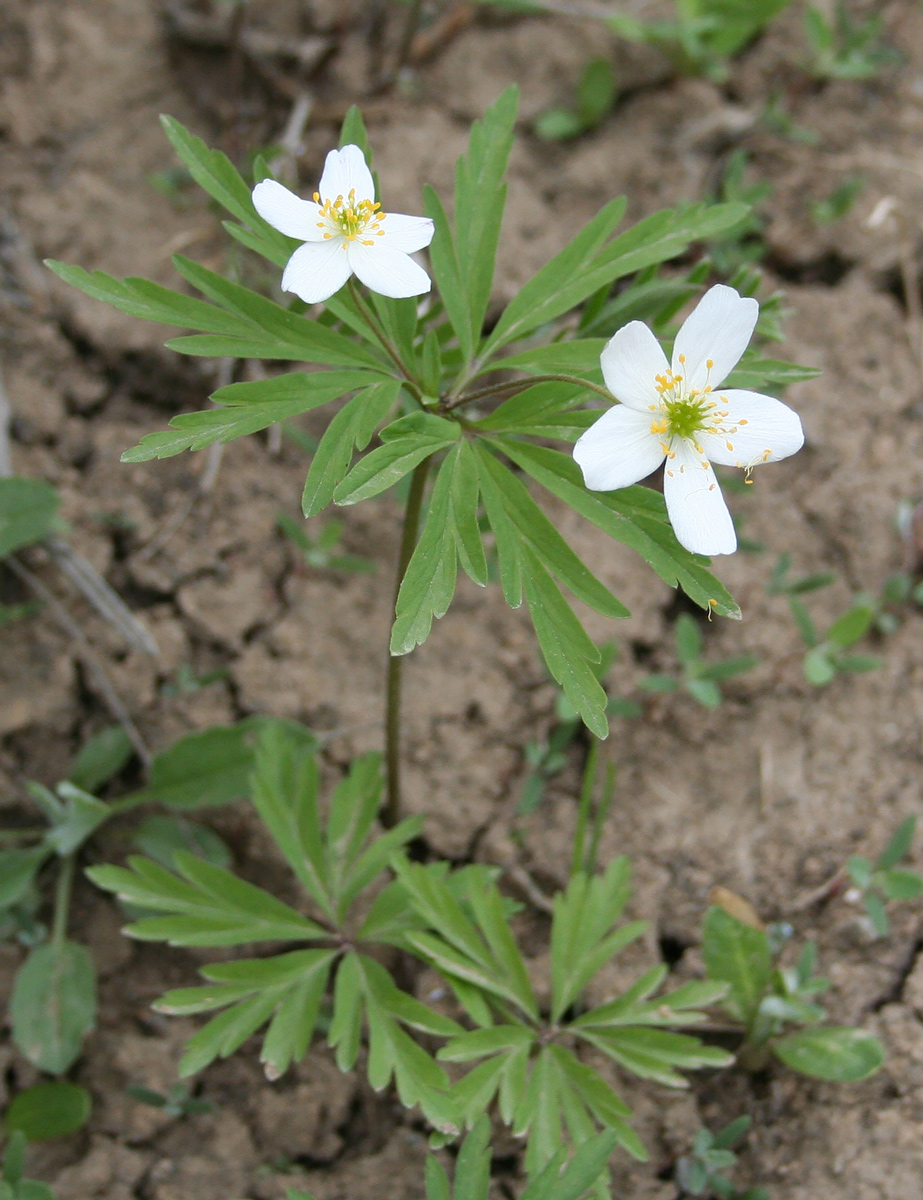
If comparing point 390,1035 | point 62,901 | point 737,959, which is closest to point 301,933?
point 390,1035

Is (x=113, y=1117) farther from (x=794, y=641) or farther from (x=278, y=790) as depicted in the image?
(x=794, y=641)

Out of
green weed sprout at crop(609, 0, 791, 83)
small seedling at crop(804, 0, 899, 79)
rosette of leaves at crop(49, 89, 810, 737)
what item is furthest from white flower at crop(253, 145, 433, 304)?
small seedling at crop(804, 0, 899, 79)

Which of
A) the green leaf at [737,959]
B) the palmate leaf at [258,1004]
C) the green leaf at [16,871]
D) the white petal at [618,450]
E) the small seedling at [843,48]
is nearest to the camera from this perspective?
the white petal at [618,450]

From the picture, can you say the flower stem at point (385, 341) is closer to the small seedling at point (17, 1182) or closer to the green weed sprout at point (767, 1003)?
the green weed sprout at point (767, 1003)

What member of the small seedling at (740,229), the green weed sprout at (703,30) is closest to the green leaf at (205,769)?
the small seedling at (740,229)

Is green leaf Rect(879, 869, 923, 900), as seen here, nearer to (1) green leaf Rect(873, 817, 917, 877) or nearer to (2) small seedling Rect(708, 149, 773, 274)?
(1) green leaf Rect(873, 817, 917, 877)

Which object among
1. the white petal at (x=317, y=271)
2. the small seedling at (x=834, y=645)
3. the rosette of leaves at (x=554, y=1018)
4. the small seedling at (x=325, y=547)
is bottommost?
the rosette of leaves at (x=554, y=1018)
